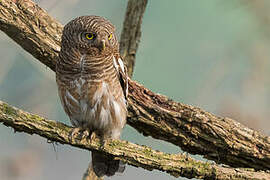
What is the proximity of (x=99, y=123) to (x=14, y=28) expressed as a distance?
121 cm

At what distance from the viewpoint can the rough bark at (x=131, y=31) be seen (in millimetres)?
4402

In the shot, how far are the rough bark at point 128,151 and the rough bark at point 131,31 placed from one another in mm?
1682

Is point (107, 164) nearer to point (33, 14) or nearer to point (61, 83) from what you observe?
point (61, 83)

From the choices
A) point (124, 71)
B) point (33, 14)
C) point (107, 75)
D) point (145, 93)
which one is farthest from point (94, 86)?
point (33, 14)

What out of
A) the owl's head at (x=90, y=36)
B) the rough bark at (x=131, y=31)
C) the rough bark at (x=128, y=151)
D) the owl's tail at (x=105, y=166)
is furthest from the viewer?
the rough bark at (x=131, y=31)

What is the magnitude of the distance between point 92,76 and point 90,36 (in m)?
0.34

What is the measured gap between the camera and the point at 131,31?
4.44 metres

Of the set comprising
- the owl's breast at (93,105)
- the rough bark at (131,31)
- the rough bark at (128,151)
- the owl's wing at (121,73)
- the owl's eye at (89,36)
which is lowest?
the rough bark at (128,151)

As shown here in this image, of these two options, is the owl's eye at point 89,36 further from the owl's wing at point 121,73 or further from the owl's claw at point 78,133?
the owl's claw at point 78,133

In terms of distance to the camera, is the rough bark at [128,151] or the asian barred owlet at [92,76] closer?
the rough bark at [128,151]

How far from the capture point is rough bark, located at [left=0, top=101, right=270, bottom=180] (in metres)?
2.51

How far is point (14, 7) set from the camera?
3500 mm

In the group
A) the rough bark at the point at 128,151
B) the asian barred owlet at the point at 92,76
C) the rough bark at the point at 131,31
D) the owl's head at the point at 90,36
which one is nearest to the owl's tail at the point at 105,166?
the asian barred owlet at the point at 92,76

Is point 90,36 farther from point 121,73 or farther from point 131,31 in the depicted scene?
point 131,31
